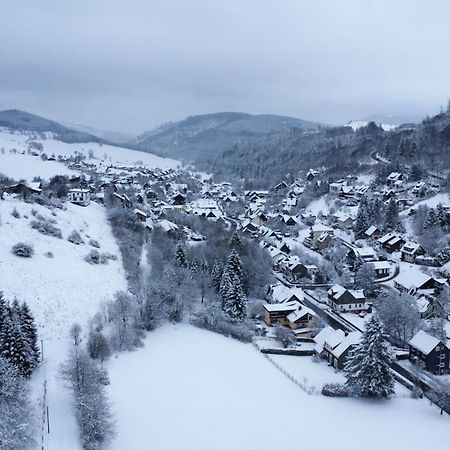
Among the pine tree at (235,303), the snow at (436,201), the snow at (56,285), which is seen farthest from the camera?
the snow at (436,201)

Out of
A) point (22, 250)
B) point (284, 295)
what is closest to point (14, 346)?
point (22, 250)

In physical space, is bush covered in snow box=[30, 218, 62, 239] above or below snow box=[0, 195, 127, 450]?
above

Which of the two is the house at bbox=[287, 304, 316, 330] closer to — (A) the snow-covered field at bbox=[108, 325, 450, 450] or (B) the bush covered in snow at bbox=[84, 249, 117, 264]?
(A) the snow-covered field at bbox=[108, 325, 450, 450]

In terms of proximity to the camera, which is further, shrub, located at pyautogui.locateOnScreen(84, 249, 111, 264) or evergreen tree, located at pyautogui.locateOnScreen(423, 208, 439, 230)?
evergreen tree, located at pyautogui.locateOnScreen(423, 208, 439, 230)

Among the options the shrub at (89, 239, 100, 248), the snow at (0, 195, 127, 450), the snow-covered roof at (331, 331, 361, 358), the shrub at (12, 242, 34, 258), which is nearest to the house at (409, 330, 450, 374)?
the snow-covered roof at (331, 331, 361, 358)

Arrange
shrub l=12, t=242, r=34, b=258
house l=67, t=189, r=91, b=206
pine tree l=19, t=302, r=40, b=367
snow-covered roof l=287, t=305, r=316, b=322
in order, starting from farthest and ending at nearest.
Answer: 1. house l=67, t=189, r=91, b=206
2. snow-covered roof l=287, t=305, r=316, b=322
3. shrub l=12, t=242, r=34, b=258
4. pine tree l=19, t=302, r=40, b=367

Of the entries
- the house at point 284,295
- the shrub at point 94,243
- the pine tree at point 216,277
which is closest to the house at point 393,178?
the house at point 284,295

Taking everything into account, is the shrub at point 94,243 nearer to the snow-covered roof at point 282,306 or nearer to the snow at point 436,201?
the snow-covered roof at point 282,306

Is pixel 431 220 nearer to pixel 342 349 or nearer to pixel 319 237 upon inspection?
pixel 319 237
